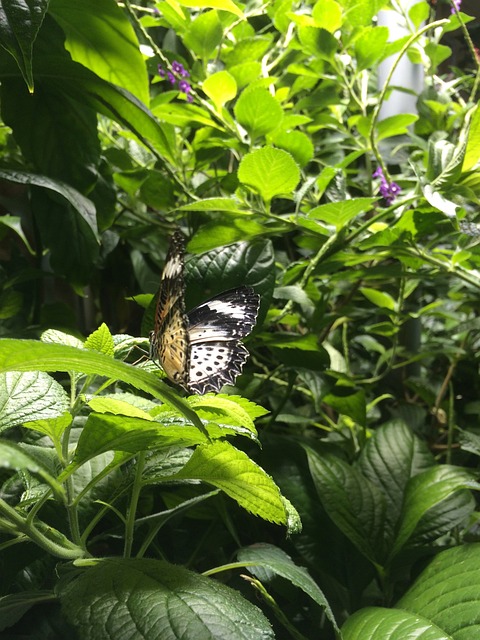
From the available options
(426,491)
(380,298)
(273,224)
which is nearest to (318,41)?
(273,224)

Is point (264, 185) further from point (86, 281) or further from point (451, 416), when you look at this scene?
point (451, 416)

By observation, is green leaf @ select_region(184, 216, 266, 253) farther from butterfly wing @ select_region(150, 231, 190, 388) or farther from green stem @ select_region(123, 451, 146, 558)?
green stem @ select_region(123, 451, 146, 558)

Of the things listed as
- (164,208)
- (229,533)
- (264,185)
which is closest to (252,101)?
(264,185)

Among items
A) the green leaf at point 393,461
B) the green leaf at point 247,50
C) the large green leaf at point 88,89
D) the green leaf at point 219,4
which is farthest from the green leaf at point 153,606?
the green leaf at point 247,50

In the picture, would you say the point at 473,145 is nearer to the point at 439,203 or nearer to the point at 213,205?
the point at 439,203

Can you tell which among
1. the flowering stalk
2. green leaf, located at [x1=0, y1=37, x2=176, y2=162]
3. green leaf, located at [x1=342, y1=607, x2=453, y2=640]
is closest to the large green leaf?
green leaf, located at [x1=0, y1=37, x2=176, y2=162]

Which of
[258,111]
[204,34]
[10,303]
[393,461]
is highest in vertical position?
[204,34]
